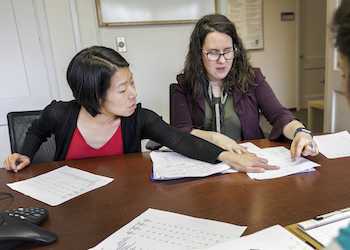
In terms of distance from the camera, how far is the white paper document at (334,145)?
1049mm

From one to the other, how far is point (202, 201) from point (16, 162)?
0.88 meters

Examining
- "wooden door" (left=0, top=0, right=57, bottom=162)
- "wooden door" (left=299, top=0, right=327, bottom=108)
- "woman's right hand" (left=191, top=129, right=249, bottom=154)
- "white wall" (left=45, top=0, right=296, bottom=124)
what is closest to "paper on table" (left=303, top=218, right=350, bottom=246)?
"woman's right hand" (left=191, top=129, right=249, bottom=154)

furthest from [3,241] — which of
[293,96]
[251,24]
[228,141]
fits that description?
[293,96]

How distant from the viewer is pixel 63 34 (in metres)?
2.32

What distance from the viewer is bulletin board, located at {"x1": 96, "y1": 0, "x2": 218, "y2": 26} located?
241cm

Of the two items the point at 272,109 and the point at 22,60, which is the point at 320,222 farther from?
the point at 22,60

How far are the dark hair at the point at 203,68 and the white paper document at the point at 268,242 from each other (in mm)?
1049

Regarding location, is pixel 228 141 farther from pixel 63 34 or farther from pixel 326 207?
pixel 63 34

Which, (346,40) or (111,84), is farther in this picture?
(111,84)

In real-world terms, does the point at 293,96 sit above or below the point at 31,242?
below

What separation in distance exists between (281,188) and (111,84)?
787mm

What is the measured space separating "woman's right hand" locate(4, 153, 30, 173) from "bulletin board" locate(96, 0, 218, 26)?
5.15 feet

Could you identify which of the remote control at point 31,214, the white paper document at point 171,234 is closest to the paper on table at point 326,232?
the white paper document at point 171,234

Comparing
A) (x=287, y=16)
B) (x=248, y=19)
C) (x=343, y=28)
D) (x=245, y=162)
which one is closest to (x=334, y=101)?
(x=245, y=162)
